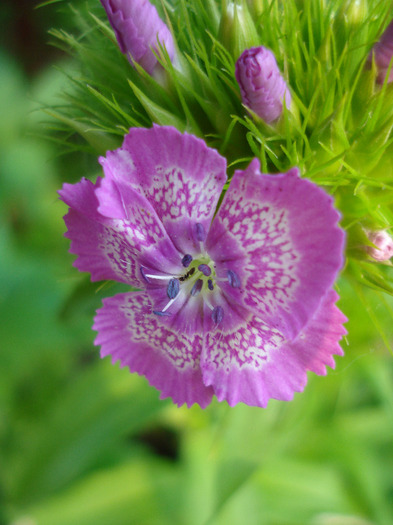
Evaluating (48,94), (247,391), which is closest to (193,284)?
(247,391)

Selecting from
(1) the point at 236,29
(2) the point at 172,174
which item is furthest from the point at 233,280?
(1) the point at 236,29

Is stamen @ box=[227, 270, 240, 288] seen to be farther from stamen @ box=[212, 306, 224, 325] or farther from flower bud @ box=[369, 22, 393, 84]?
flower bud @ box=[369, 22, 393, 84]

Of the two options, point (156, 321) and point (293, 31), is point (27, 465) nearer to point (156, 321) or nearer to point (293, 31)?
point (156, 321)

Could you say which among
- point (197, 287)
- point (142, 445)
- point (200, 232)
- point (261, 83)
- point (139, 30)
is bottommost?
point (142, 445)

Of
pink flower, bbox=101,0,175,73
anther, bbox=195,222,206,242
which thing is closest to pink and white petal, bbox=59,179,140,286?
anther, bbox=195,222,206,242

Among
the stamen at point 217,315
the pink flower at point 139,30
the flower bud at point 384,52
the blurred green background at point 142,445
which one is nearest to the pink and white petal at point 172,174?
the stamen at point 217,315

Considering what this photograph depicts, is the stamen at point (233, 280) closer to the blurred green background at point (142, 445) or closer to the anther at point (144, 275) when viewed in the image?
the anther at point (144, 275)

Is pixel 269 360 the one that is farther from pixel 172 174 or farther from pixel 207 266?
pixel 172 174
